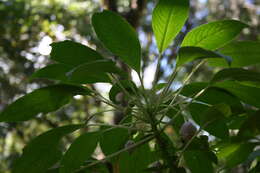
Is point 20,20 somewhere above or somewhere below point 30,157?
above

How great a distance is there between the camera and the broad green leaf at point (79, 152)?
1013 mm

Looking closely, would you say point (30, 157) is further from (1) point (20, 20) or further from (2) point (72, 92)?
(1) point (20, 20)

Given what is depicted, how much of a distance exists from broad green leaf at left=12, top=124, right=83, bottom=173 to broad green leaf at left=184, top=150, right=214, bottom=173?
319mm

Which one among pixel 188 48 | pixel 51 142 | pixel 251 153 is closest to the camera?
pixel 188 48

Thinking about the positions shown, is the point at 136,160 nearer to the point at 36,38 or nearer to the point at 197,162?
the point at 197,162

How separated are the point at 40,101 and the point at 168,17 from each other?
406 millimetres

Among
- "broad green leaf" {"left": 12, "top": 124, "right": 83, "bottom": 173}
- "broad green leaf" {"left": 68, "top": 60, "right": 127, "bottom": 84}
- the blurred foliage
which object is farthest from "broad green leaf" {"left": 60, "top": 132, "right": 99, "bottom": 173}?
the blurred foliage

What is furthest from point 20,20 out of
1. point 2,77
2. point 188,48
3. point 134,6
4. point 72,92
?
point 188,48

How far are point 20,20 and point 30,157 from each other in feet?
10.9

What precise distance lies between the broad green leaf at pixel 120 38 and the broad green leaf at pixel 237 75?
8.6 inches

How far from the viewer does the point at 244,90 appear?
0.94 m

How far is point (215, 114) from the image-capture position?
0.83m

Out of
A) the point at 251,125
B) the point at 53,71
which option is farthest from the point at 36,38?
the point at 251,125

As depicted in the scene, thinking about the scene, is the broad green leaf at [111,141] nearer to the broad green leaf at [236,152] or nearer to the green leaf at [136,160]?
the green leaf at [136,160]
